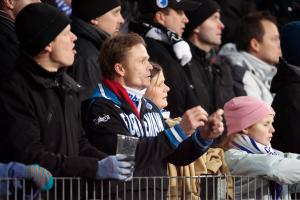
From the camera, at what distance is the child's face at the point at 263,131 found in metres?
9.16

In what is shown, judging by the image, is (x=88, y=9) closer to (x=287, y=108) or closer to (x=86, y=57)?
(x=86, y=57)

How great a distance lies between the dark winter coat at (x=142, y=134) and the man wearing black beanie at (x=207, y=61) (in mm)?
3145

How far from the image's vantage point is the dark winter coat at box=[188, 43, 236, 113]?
37.5 feet

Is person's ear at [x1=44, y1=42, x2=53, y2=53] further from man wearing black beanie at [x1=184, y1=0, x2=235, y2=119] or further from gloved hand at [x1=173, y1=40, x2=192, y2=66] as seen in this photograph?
man wearing black beanie at [x1=184, y1=0, x2=235, y2=119]

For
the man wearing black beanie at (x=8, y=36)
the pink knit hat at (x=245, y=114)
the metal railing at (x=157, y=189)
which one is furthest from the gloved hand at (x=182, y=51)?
the metal railing at (x=157, y=189)

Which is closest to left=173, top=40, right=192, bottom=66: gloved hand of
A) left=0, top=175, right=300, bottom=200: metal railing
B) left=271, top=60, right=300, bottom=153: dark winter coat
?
left=271, top=60, right=300, bottom=153: dark winter coat

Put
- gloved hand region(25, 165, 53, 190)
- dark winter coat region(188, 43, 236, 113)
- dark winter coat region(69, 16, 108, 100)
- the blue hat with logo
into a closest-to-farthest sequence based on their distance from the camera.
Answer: gloved hand region(25, 165, 53, 190) → dark winter coat region(69, 16, 108, 100) → dark winter coat region(188, 43, 236, 113) → the blue hat with logo

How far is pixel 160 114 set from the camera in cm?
855

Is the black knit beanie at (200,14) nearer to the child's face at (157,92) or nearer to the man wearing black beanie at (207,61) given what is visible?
the man wearing black beanie at (207,61)

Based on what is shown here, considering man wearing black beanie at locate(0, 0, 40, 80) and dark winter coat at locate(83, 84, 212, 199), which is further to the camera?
man wearing black beanie at locate(0, 0, 40, 80)

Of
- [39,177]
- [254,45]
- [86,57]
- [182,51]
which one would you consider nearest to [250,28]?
[254,45]

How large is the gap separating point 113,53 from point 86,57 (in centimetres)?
119

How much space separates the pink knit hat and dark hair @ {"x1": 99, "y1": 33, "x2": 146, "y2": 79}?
3.83ft

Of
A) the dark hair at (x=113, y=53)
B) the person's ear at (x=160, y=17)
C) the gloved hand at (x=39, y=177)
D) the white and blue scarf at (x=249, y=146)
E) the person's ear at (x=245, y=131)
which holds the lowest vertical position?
the white and blue scarf at (x=249, y=146)
